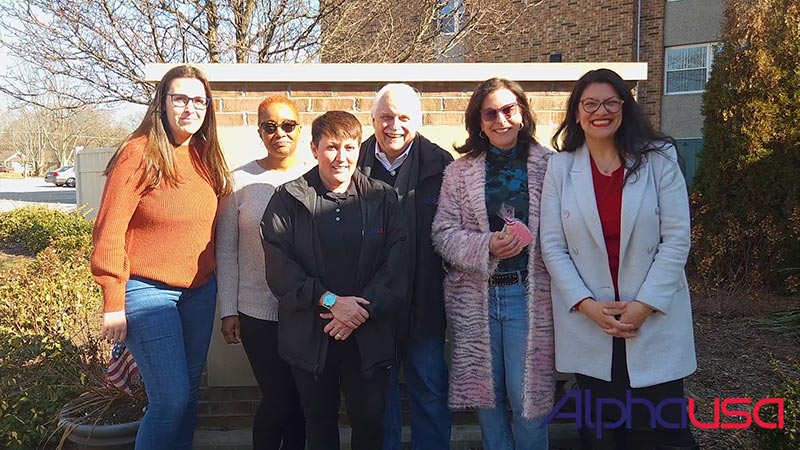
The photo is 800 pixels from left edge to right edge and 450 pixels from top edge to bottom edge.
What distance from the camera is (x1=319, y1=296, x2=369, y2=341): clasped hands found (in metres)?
2.47

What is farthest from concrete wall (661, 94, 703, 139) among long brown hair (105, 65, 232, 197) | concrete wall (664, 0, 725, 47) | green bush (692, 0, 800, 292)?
long brown hair (105, 65, 232, 197)

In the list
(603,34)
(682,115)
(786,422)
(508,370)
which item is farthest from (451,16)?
(682,115)

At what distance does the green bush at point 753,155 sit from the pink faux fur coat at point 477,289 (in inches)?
206

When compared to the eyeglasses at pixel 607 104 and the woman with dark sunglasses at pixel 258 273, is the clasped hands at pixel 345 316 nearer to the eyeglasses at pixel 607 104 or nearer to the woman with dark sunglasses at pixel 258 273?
the woman with dark sunglasses at pixel 258 273

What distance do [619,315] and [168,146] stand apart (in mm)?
2090

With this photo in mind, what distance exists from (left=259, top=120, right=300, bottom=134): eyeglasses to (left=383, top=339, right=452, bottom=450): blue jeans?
3.99 feet

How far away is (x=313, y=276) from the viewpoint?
8.36 ft

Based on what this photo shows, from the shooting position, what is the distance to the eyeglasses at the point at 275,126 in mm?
2828

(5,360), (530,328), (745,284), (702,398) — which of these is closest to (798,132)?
(745,284)

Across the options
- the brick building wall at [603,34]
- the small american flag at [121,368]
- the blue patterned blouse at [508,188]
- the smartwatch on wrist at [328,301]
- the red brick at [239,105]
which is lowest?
the small american flag at [121,368]

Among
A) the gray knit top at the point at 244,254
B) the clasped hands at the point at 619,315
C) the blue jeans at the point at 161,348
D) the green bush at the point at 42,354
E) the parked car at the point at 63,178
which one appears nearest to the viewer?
the clasped hands at the point at 619,315

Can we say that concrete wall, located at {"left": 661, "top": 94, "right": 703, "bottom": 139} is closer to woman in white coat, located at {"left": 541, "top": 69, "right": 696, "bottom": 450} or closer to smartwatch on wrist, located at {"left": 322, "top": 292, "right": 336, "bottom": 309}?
woman in white coat, located at {"left": 541, "top": 69, "right": 696, "bottom": 450}

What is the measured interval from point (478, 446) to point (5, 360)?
3.09 m

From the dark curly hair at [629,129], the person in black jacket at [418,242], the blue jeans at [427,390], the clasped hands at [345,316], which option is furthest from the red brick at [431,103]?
the clasped hands at [345,316]
